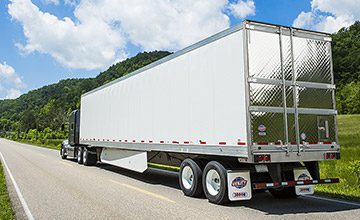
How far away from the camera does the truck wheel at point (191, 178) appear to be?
8195 millimetres

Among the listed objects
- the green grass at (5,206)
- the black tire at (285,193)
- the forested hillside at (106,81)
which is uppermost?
the forested hillside at (106,81)

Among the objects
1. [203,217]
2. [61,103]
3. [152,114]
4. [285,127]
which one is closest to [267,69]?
[285,127]

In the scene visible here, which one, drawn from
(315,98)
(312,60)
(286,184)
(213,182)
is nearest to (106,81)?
(213,182)

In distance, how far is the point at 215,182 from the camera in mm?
7805

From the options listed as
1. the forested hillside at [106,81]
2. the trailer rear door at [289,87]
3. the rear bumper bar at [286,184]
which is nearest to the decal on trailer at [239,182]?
the rear bumper bar at [286,184]

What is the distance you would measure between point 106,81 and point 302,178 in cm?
8022

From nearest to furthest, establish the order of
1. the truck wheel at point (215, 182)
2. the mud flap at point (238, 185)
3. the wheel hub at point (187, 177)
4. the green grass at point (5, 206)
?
the green grass at point (5, 206)
the mud flap at point (238, 185)
the truck wheel at point (215, 182)
the wheel hub at point (187, 177)

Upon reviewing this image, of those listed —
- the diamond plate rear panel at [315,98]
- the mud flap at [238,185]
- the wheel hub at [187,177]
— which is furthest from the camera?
the wheel hub at [187,177]

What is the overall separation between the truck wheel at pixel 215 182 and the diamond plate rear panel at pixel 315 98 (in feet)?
7.79

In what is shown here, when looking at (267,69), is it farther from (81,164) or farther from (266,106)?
(81,164)

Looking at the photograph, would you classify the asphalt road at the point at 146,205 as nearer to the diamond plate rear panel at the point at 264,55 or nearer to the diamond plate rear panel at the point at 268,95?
the diamond plate rear panel at the point at 268,95

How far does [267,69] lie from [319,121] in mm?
1855

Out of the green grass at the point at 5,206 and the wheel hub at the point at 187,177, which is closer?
the green grass at the point at 5,206

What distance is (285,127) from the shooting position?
286 inches
